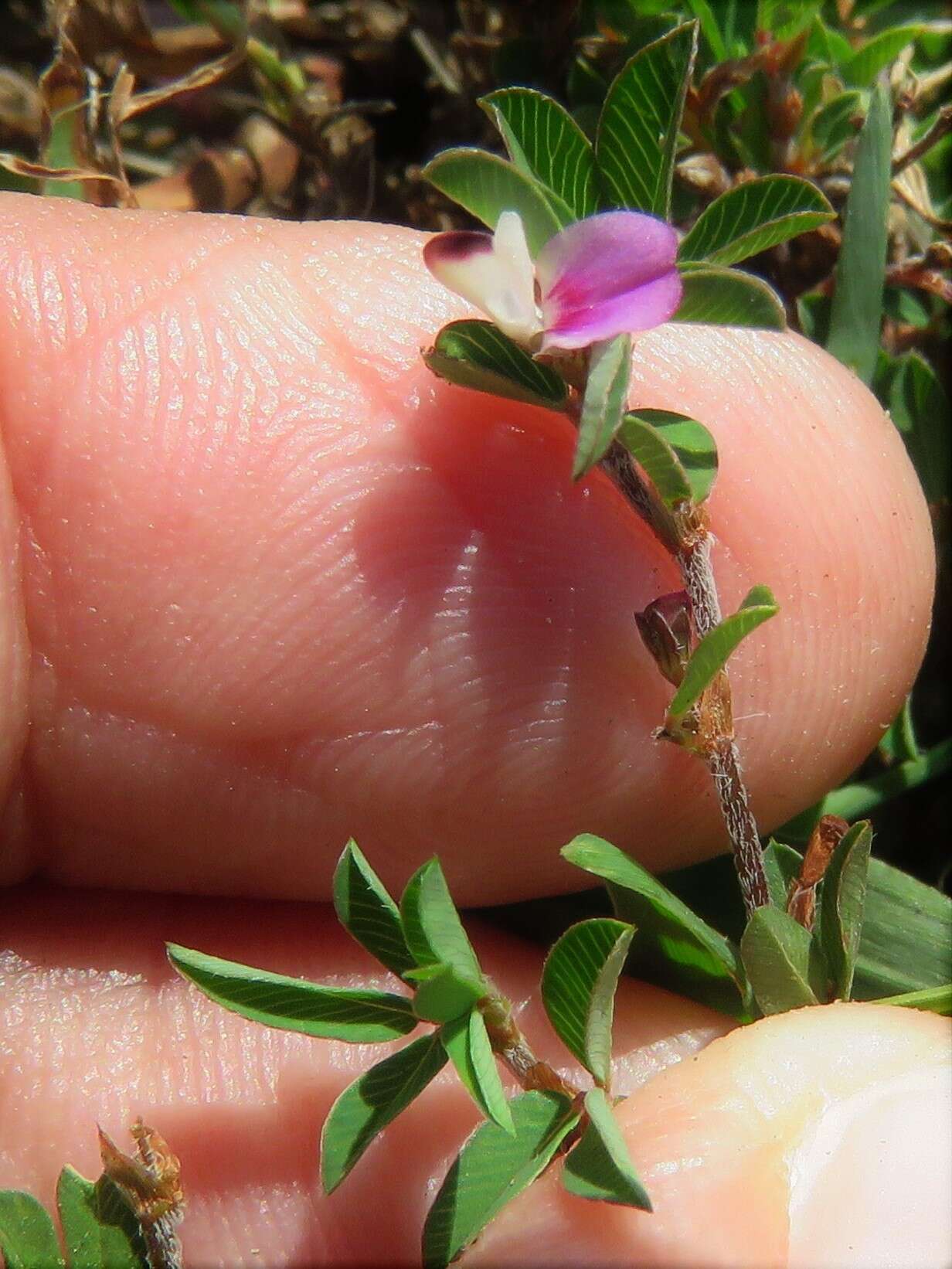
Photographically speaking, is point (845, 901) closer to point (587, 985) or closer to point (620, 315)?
point (587, 985)

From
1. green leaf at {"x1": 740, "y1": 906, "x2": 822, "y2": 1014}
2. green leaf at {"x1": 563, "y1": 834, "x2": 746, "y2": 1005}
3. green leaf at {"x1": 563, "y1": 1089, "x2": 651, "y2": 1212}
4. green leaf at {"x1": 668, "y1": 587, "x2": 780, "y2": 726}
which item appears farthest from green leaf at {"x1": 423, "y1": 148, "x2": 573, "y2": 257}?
green leaf at {"x1": 563, "y1": 1089, "x2": 651, "y2": 1212}

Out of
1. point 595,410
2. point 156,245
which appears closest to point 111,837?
point 156,245

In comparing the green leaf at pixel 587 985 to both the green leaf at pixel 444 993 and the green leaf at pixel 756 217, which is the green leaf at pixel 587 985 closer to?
the green leaf at pixel 444 993

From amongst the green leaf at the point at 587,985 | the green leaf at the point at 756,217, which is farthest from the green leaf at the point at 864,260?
the green leaf at the point at 587,985

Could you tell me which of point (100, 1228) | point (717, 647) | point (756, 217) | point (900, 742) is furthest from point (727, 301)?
point (100, 1228)

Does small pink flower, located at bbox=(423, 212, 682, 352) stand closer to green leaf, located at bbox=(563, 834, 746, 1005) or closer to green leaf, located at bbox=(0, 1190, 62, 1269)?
green leaf, located at bbox=(563, 834, 746, 1005)

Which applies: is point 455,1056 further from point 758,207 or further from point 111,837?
point 758,207
